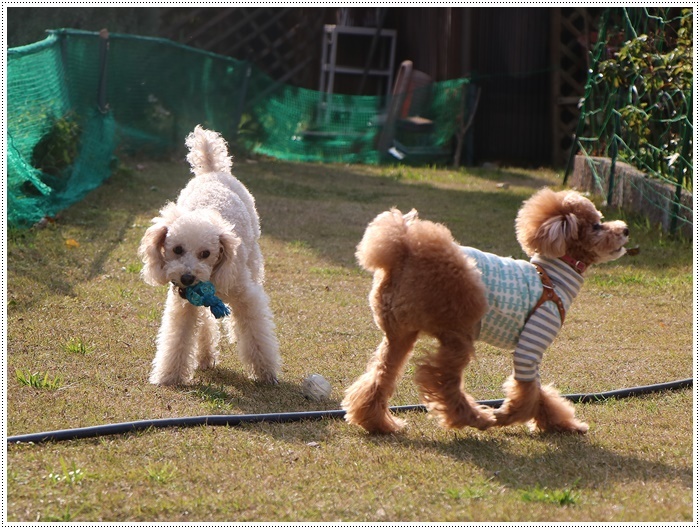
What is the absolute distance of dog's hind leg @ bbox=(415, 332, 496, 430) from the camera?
145 inches

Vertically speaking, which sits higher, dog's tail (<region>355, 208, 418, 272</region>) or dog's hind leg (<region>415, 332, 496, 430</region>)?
dog's tail (<region>355, 208, 418, 272</region>)

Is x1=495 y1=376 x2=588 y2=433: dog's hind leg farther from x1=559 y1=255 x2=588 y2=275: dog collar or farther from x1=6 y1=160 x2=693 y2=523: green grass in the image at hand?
x1=559 y1=255 x2=588 y2=275: dog collar

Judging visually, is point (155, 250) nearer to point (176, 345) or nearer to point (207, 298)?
point (207, 298)

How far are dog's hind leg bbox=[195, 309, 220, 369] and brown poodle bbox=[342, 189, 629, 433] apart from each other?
4.04ft

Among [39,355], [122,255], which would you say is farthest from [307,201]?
[39,355]

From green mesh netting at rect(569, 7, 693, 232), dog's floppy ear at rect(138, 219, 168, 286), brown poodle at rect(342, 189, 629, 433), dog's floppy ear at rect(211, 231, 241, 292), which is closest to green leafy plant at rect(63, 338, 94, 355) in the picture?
dog's floppy ear at rect(138, 219, 168, 286)

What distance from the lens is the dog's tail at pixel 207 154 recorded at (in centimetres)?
547

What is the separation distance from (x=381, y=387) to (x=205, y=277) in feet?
3.63

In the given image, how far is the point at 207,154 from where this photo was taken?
5496mm

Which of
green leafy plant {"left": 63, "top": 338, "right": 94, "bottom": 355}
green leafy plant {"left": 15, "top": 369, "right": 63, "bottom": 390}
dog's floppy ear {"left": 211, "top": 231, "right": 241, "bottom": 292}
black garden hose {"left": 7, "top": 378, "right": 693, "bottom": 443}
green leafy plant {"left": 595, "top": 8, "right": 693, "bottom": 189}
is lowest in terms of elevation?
green leafy plant {"left": 63, "top": 338, "right": 94, "bottom": 355}

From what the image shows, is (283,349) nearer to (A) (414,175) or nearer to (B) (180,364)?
Result: (B) (180,364)

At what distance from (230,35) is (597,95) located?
6.96 m

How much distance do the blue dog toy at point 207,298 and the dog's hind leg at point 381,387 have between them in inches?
34.2

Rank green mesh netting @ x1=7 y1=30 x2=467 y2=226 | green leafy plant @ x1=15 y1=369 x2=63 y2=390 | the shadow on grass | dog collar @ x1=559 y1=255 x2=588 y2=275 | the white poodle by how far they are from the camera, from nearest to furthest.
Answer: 1. the shadow on grass
2. dog collar @ x1=559 y1=255 x2=588 y2=275
3. green leafy plant @ x1=15 y1=369 x2=63 y2=390
4. the white poodle
5. green mesh netting @ x1=7 y1=30 x2=467 y2=226
